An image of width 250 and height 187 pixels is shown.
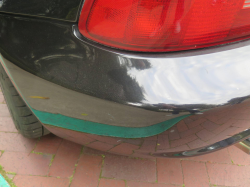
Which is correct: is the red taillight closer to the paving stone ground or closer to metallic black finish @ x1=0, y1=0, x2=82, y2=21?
metallic black finish @ x1=0, y1=0, x2=82, y2=21

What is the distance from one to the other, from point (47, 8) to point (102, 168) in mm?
1322

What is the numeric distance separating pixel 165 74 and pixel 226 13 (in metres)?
0.33

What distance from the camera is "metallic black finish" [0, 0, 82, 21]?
90cm

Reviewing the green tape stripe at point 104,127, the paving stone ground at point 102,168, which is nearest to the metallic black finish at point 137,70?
the green tape stripe at point 104,127

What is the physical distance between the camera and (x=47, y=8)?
93 centimetres

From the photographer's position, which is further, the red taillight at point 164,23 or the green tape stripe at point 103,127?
the green tape stripe at point 103,127

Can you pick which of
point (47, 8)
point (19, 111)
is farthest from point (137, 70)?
point (19, 111)

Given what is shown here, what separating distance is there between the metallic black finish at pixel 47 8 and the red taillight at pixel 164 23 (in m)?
0.04

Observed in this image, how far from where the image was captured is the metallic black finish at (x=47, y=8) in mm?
902

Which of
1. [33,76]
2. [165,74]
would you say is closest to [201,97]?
[165,74]

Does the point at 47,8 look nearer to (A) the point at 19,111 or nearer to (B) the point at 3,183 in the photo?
(A) the point at 19,111

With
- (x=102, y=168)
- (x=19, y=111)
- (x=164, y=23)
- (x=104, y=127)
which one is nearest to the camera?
(x=164, y=23)

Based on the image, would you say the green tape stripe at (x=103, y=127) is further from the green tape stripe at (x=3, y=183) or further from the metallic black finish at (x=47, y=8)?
the green tape stripe at (x=3, y=183)

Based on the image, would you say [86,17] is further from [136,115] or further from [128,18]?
[136,115]
